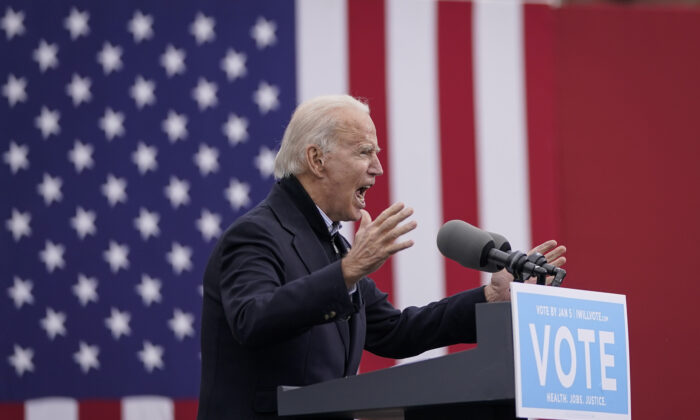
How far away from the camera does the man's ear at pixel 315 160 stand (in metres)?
2.84

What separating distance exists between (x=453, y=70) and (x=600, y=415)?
3.46m

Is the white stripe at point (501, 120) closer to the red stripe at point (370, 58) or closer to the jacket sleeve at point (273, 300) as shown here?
the red stripe at point (370, 58)

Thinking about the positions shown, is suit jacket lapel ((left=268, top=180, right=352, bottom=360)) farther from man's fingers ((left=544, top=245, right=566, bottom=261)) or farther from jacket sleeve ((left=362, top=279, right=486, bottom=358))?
man's fingers ((left=544, top=245, right=566, bottom=261))

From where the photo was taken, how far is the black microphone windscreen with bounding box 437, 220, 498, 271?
7.81ft

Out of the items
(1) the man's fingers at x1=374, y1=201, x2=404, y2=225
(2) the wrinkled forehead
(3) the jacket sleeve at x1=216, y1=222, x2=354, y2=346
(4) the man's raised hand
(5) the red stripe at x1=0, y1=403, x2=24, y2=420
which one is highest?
(2) the wrinkled forehead

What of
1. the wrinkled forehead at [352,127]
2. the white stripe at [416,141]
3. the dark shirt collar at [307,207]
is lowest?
the dark shirt collar at [307,207]

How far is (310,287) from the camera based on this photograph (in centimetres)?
223

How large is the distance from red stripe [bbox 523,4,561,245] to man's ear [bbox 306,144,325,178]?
2640 mm

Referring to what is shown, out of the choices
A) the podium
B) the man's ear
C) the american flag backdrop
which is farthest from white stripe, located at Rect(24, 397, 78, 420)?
the podium

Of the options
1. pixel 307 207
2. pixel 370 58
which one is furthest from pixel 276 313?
pixel 370 58

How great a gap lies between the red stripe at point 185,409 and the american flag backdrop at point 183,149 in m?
0.01

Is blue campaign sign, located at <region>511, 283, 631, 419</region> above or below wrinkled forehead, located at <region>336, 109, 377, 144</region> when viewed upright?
below

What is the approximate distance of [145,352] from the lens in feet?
15.9

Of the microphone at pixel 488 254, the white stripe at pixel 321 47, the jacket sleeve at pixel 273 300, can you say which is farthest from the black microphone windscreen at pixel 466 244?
the white stripe at pixel 321 47
